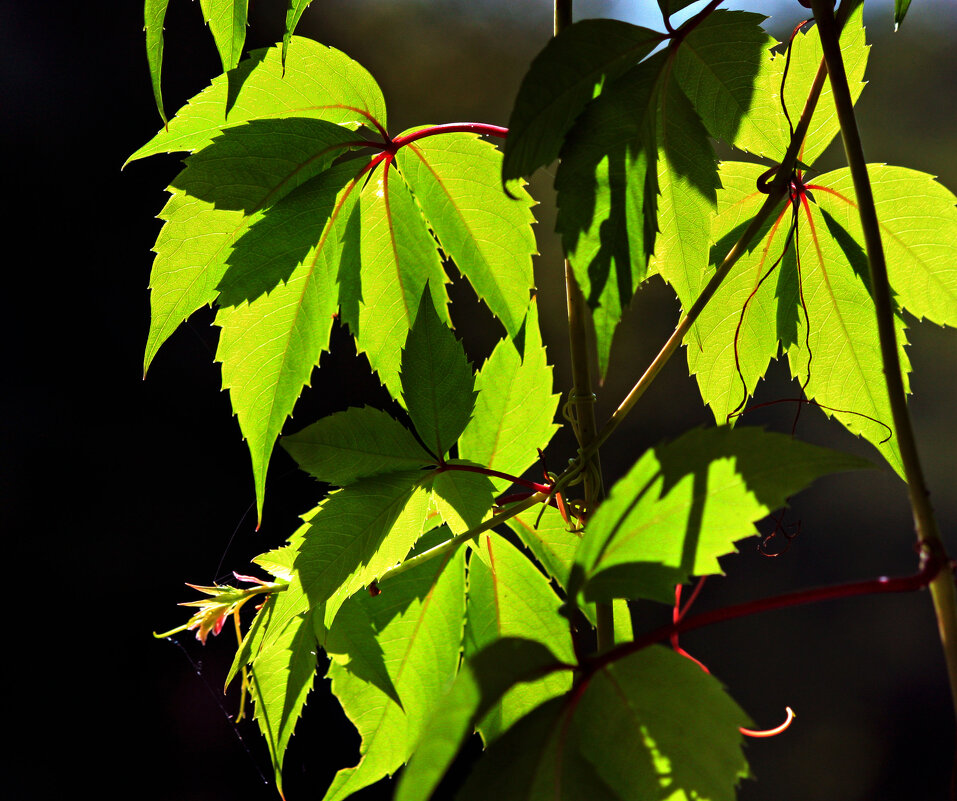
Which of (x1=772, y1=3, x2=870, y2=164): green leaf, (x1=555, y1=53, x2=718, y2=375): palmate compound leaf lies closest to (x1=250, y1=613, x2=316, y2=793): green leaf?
(x1=555, y1=53, x2=718, y2=375): palmate compound leaf

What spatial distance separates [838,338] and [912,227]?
6 cm

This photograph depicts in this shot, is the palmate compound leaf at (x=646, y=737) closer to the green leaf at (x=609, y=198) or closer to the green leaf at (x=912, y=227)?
the green leaf at (x=609, y=198)

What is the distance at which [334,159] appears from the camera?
36 cm

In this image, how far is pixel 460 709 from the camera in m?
0.16

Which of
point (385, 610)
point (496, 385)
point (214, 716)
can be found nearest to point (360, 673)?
point (385, 610)

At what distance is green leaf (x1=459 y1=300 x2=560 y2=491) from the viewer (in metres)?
0.36

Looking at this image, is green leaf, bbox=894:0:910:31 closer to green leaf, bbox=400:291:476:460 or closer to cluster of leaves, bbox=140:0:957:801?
cluster of leaves, bbox=140:0:957:801

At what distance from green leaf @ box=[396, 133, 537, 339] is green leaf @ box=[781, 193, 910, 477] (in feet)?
0.42

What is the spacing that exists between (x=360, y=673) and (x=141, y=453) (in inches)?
33.2

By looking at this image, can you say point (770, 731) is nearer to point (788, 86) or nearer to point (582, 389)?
point (582, 389)

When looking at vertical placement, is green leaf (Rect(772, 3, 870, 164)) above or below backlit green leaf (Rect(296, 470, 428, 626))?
above

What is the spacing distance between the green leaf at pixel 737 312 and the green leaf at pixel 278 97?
7.0 inches

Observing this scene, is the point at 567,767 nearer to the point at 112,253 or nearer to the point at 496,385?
the point at 496,385

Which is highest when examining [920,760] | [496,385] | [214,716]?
[496,385]
